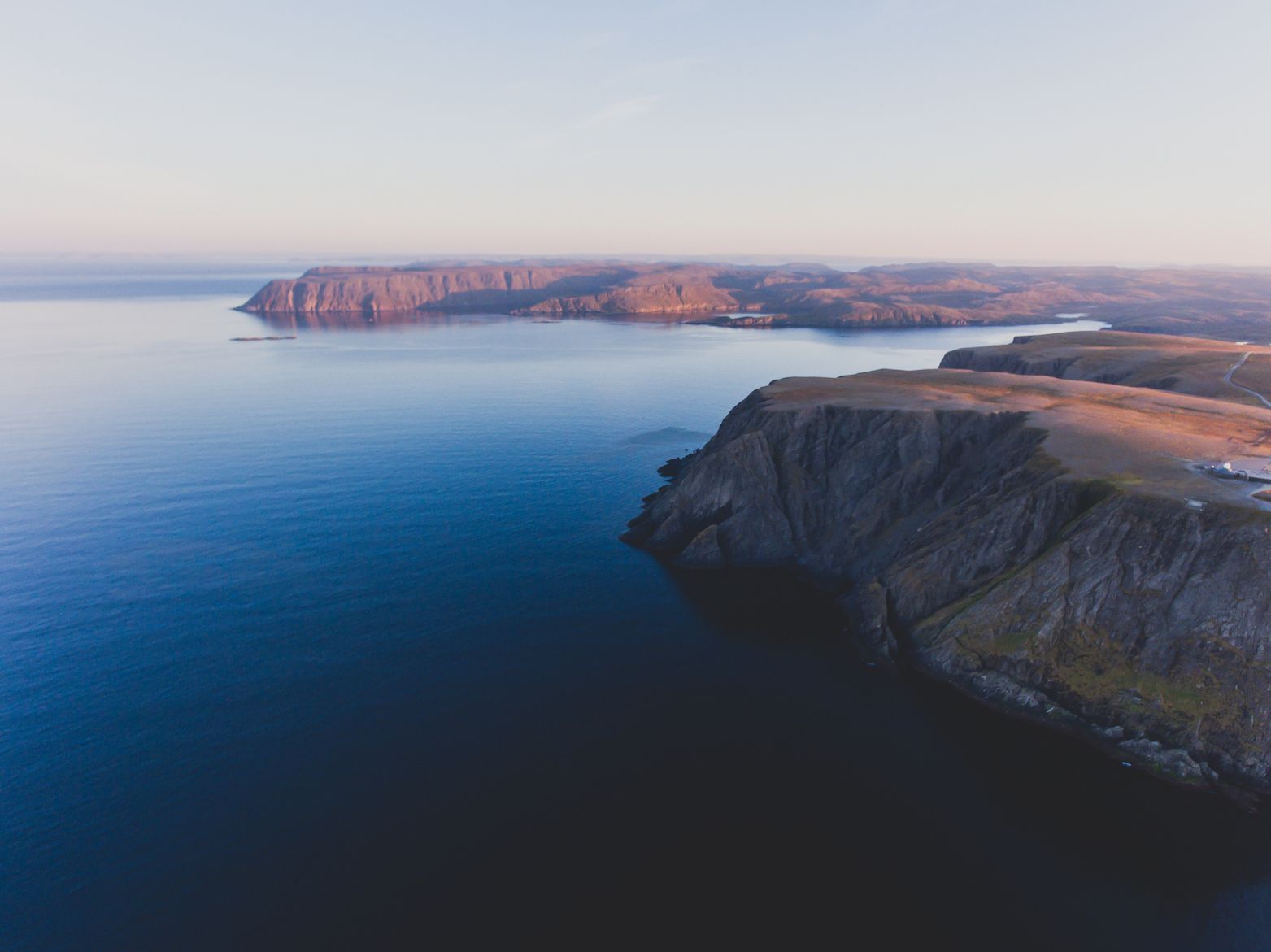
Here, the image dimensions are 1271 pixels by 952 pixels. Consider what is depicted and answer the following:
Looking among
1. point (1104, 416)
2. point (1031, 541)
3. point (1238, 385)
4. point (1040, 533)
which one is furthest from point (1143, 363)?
point (1031, 541)

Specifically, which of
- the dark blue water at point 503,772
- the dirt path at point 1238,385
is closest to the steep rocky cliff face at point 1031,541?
the dark blue water at point 503,772

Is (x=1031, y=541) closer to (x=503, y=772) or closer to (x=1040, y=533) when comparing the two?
(x=1040, y=533)

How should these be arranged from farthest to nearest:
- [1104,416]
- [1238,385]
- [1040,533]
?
[1238,385]
[1104,416]
[1040,533]

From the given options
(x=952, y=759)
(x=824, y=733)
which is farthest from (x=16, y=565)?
(x=952, y=759)

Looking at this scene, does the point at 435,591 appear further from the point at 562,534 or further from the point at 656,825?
the point at 656,825

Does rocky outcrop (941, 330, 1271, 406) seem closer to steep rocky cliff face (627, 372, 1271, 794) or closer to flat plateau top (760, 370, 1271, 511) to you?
flat plateau top (760, 370, 1271, 511)
